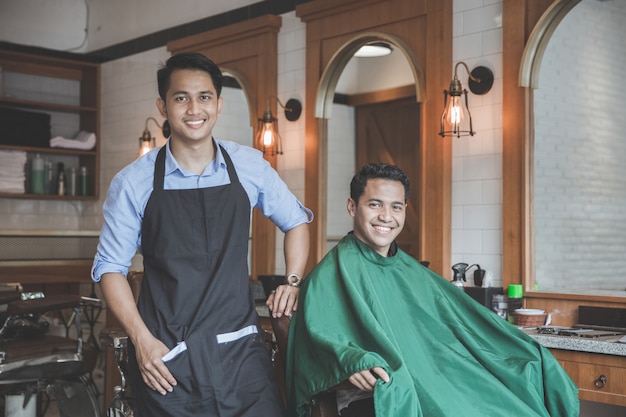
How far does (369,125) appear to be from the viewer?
489cm

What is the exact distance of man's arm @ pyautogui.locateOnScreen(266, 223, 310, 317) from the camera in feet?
7.95

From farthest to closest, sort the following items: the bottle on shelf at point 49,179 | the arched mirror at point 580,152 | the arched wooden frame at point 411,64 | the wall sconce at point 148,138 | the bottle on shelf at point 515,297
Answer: the bottle on shelf at point 49,179 → the wall sconce at point 148,138 → the arched wooden frame at point 411,64 → the arched mirror at point 580,152 → the bottle on shelf at point 515,297

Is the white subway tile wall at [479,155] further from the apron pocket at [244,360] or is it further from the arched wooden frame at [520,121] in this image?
the apron pocket at [244,360]

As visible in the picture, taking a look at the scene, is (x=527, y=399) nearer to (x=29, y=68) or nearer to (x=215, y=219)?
(x=215, y=219)

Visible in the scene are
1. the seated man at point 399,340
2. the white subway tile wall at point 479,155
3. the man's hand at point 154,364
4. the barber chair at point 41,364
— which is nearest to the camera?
the man's hand at point 154,364

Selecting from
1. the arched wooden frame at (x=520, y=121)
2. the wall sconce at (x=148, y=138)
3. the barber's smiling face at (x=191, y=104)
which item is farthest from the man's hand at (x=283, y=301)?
the wall sconce at (x=148, y=138)

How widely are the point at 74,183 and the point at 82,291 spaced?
0.97 meters

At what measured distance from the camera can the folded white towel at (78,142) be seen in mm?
6812

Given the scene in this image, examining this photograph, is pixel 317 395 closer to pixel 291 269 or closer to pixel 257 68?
pixel 291 269

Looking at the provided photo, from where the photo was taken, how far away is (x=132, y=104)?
6598 mm

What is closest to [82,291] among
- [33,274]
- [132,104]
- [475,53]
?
[33,274]

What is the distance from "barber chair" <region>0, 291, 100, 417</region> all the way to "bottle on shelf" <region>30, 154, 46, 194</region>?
293cm

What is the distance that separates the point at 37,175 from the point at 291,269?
193 inches

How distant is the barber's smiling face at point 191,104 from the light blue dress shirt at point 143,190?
10 cm
